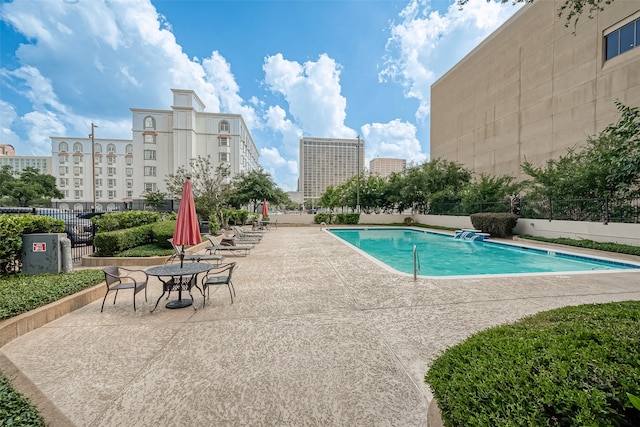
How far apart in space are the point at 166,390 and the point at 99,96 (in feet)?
83.9

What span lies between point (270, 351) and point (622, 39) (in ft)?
83.8

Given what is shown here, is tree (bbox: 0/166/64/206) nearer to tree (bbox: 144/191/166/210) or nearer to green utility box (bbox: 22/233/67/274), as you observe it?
tree (bbox: 144/191/166/210)

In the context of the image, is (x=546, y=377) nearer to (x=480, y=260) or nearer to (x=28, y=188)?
(x=480, y=260)

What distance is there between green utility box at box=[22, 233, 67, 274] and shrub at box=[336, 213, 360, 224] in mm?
23347

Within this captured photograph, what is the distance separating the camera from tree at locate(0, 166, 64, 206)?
38.1 metres

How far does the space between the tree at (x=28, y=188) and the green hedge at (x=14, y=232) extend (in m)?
47.1

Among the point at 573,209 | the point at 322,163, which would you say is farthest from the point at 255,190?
the point at 322,163

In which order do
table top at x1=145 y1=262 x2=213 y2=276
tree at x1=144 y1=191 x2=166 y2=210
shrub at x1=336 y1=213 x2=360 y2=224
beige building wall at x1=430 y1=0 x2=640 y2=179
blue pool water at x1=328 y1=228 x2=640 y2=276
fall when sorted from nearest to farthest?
table top at x1=145 y1=262 x2=213 y2=276, blue pool water at x1=328 y1=228 x2=640 y2=276, beige building wall at x1=430 y1=0 x2=640 y2=179, shrub at x1=336 y1=213 x2=360 y2=224, tree at x1=144 y1=191 x2=166 y2=210

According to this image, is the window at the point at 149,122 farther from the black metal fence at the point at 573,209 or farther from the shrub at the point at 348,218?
the black metal fence at the point at 573,209

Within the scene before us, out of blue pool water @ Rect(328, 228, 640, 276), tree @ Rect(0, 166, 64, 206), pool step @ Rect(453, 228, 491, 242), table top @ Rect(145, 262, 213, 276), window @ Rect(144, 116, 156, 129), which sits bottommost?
blue pool water @ Rect(328, 228, 640, 276)

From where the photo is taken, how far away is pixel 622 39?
A: 1641 centimetres

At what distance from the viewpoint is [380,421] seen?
7.48 ft

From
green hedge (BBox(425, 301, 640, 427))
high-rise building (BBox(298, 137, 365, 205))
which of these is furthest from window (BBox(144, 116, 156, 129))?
high-rise building (BBox(298, 137, 365, 205))

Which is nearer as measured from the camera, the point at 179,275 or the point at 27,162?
the point at 179,275
